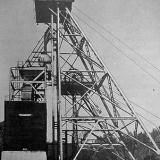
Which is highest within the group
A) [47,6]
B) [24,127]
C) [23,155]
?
[47,6]

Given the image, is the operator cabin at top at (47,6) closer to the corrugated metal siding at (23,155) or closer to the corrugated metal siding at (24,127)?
the corrugated metal siding at (24,127)

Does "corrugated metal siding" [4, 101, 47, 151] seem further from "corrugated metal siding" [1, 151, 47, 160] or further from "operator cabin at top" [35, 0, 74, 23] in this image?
"operator cabin at top" [35, 0, 74, 23]

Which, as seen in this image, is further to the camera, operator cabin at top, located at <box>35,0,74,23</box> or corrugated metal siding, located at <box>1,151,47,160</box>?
operator cabin at top, located at <box>35,0,74,23</box>

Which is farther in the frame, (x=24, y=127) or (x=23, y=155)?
(x=24, y=127)

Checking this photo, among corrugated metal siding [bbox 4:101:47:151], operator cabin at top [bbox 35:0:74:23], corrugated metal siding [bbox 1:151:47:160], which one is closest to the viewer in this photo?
corrugated metal siding [bbox 1:151:47:160]

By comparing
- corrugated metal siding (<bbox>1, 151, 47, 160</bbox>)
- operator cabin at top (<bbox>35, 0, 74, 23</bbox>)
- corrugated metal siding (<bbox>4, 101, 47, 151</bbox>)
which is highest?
operator cabin at top (<bbox>35, 0, 74, 23</bbox>)

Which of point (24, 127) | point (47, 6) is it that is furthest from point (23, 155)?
point (47, 6)

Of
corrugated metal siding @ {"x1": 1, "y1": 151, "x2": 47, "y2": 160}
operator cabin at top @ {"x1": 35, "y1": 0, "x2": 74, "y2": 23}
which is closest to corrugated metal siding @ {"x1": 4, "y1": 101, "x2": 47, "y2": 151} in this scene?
corrugated metal siding @ {"x1": 1, "y1": 151, "x2": 47, "y2": 160}

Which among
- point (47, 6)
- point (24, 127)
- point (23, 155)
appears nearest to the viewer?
point (23, 155)

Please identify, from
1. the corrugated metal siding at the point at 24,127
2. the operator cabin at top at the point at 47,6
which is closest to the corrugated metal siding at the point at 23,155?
the corrugated metal siding at the point at 24,127

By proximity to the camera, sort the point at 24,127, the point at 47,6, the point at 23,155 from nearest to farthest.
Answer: the point at 23,155 < the point at 24,127 < the point at 47,6

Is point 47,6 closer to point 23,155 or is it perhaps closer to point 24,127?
point 24,127

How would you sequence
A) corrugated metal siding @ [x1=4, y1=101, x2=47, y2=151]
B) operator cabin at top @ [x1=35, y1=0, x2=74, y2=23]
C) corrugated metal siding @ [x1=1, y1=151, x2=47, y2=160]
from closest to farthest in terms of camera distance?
corrugated metal siding @ [x1=1, y1=151, x2=47, y2=160] → corrugated metal siding @ [x1=4, y1=101, x2=47, y2=151] → operator cabin at top @ [x1=35, y1=0, x2=74, y2=23]

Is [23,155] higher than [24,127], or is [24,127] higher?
[24,127]
